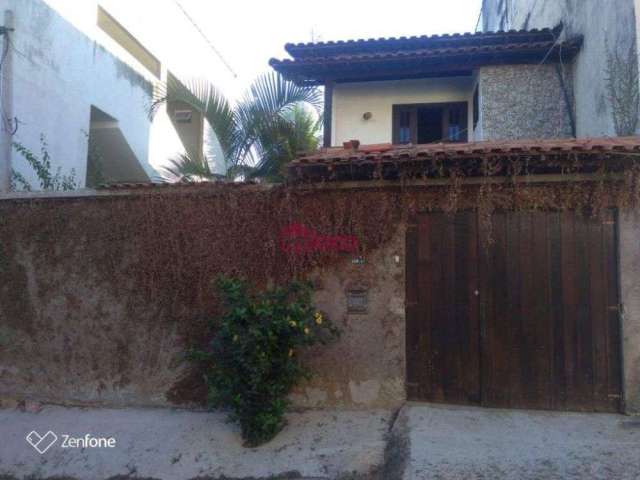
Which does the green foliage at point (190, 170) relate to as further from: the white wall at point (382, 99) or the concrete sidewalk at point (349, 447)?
the concrete sidewalk at point (349, 447)

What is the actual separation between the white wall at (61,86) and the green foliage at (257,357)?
715 centimetres

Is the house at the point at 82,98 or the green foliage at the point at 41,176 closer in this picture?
the green foliage at the point at 41,176

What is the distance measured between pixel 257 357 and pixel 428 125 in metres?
6.48

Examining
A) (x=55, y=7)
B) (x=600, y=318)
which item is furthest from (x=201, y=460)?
(x=55, y=7)

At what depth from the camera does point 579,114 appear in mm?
8406

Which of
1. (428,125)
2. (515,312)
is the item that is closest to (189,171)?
(428,125)

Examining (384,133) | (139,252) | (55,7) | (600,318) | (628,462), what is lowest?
(628,462)

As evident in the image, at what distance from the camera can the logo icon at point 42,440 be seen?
536 centimetres

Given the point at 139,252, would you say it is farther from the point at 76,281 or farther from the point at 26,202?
the point at 26,202

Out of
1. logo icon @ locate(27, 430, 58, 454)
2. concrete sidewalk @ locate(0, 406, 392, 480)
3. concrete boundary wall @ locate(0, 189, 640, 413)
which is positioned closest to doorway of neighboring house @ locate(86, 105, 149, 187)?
concrete boundary wall @ locate(0, 189, 640, 413)

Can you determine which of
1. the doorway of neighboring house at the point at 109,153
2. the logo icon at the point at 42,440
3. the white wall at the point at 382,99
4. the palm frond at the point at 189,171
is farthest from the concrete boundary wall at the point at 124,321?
the doorway of neighboring house at the point at 109,153

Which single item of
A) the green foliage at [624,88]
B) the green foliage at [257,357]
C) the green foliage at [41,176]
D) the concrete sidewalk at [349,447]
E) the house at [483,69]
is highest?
the house at [483,69]

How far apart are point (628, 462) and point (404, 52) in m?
6.57

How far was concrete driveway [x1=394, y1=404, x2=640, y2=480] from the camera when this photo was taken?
4.16m
